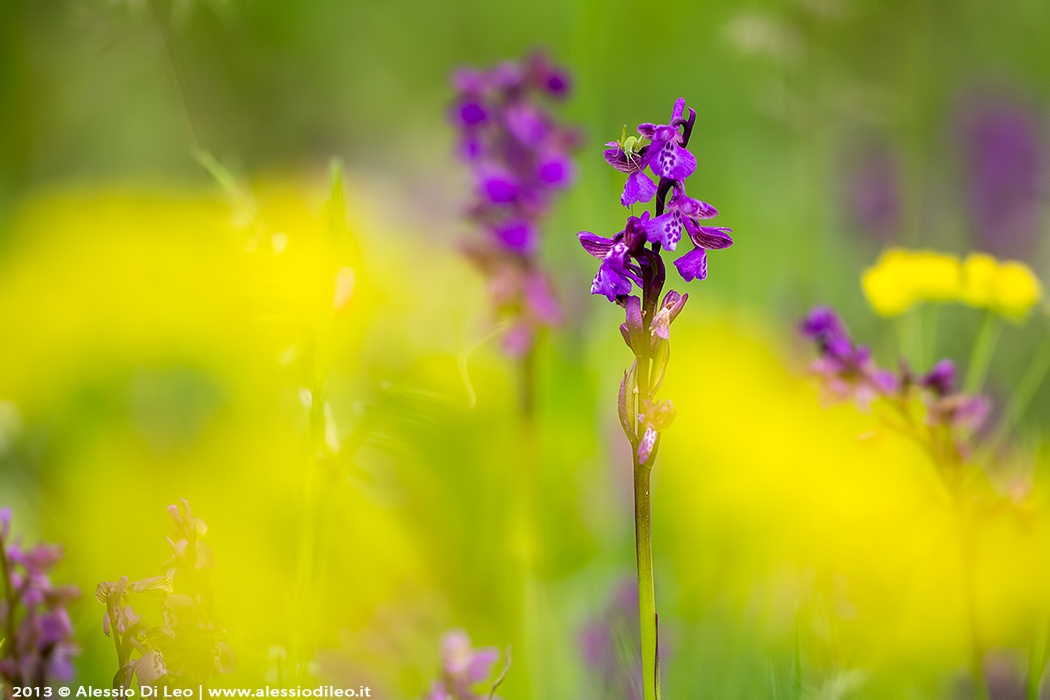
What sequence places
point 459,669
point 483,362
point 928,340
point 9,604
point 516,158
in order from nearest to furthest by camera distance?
point 9,604 < point 459,669 < point 516,158 < point 928,340 < point 483,362

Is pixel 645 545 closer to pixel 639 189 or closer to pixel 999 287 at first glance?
pixel 639 189

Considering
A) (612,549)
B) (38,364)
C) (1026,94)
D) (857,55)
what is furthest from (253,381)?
(1026,94)

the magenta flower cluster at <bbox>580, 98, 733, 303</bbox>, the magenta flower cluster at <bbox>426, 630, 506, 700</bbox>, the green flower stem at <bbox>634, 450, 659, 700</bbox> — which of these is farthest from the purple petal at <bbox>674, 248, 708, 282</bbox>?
the magenta flower cluster at <bbox>426, 630, 506, 700</bbox>

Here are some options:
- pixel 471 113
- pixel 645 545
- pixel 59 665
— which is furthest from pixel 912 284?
pixel 59 665

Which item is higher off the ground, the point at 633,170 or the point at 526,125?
the point at 526,125

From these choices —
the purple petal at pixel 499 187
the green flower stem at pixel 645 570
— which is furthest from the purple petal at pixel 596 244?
the purple petal at pixel 499 187

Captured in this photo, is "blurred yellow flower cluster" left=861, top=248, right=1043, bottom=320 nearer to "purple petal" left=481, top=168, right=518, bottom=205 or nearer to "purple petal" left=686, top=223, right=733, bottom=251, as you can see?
"purple petal" left=481, top=168, right=518, bottom=205
